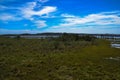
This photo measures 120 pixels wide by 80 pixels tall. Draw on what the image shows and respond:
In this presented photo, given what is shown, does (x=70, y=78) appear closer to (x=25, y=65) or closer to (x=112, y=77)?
(x=112, y=77)

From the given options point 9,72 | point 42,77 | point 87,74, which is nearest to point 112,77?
point 87,74

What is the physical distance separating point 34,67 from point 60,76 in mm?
3154

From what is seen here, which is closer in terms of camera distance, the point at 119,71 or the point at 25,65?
the point at 119,71

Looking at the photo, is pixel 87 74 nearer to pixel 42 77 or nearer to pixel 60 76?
pixel 60 76

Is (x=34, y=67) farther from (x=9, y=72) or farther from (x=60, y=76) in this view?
(x=60, y=76)

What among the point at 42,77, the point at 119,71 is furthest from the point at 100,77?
the point at 42,77

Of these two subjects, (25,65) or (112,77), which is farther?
(25,65)

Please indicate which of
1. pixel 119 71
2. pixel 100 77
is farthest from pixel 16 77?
pixel 119 71

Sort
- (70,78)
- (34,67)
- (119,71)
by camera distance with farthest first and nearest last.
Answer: (34,67) → (119,71) → (70,78)

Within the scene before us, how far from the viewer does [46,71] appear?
11.8m

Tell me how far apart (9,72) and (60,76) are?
330 cm

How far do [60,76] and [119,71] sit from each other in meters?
4.08

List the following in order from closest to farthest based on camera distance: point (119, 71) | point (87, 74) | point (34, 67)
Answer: point (87, 74), point (119, 71), point (34, 67)

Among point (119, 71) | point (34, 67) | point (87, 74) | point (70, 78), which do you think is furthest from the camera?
point (34, 67)
